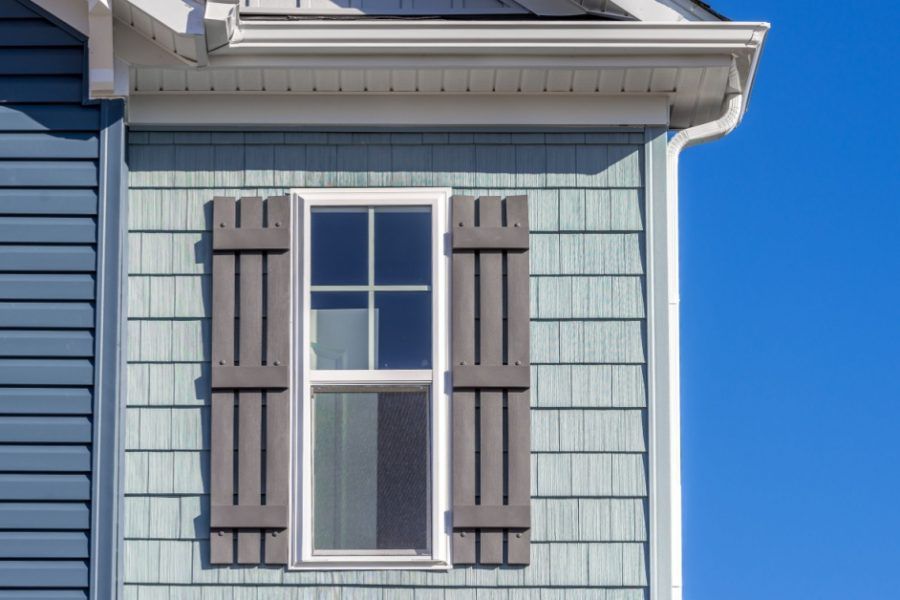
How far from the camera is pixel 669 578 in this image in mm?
5867

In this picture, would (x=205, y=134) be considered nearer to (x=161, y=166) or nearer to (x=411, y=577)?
(x=161, y=166)

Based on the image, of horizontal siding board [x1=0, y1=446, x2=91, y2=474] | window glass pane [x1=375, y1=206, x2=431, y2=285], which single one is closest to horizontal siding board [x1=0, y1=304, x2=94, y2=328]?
horizontal siding board [x1=0, y1=446, x2=91, y2=474]

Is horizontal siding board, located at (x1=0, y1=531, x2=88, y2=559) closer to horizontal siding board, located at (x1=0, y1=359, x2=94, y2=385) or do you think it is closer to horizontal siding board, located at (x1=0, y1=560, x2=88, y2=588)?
horizontal siding board, located at (x1=0, y1=560, x2=88, y2=588)

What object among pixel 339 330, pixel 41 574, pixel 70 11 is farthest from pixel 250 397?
pixel 70 11

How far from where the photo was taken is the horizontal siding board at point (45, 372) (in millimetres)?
5855

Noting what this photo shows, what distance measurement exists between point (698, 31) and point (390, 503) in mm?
2235

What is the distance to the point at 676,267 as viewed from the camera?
6230mm

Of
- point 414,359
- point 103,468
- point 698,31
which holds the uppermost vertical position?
point 698,31

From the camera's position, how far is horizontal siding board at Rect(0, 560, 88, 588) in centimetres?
573

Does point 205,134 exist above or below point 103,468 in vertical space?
above

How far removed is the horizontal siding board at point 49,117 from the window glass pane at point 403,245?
1.23 m

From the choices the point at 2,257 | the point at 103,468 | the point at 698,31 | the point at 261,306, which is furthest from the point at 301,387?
the point at 698,31

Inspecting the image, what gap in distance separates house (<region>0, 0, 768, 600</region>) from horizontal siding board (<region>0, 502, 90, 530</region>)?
0.04ft

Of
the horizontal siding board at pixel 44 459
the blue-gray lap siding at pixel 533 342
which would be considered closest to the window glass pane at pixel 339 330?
the blue-gray lap siding at pixel 533 342
